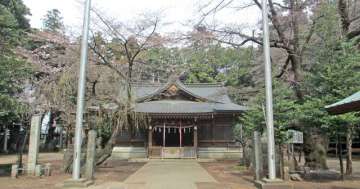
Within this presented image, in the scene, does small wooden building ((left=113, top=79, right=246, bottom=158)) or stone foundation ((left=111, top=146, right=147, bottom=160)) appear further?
stone foundation ((left=111, top=146, right=147, bottom=160))

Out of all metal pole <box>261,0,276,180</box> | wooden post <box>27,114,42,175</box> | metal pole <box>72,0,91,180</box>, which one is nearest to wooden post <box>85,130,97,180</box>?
metal pole <box>72,0,91,180</box>

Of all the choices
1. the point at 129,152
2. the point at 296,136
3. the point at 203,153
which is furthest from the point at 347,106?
the point at 129,152

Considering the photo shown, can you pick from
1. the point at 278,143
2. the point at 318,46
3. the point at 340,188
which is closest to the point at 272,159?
the point at 340,188

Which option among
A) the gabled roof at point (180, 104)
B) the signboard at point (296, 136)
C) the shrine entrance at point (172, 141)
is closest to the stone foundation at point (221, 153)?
the shrine entrance at point (172, 141)

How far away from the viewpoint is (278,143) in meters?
14.1

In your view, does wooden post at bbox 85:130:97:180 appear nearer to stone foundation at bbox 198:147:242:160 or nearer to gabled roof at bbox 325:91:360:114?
gabled roof at bbox 325:91:360:114

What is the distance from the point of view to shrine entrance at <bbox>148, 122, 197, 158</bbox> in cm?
2838

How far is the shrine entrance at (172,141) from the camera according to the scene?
28375 mm

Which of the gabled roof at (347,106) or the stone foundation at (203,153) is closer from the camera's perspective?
the gabled roof at (347,106)

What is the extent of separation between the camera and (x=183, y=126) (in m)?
29.0

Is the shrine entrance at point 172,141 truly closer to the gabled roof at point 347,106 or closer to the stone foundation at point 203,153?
the stone foundation at point 203,153

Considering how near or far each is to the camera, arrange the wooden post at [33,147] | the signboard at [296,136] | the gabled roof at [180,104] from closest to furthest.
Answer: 1. the signboard at [296,136]
2. the wooden post at [33,147]
3. the gabled roof at [180,104]

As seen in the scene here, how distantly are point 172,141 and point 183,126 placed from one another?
3.93 metres

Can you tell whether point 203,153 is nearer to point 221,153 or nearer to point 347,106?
point 221,153
